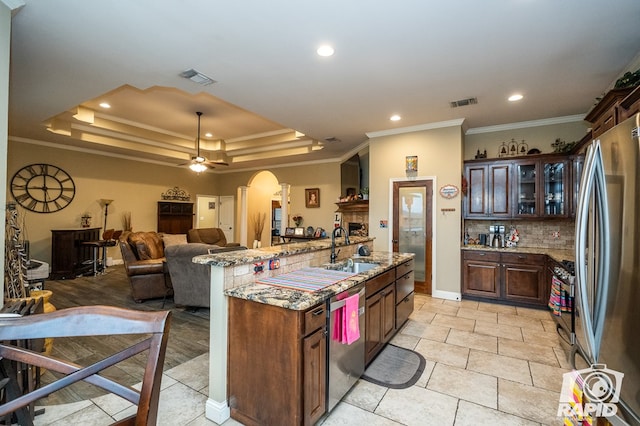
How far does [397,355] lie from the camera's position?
9.75 ft

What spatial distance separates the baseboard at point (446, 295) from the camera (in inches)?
190

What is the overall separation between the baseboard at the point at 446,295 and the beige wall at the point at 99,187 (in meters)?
7.45

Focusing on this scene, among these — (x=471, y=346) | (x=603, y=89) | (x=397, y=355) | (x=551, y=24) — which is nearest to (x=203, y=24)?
(x=551, y=24)

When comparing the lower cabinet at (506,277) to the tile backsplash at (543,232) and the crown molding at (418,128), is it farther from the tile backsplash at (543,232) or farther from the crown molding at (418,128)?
the crown molding at (418,128)

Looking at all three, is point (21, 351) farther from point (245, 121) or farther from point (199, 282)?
point (245, 121)

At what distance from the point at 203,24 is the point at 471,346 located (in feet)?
13.2

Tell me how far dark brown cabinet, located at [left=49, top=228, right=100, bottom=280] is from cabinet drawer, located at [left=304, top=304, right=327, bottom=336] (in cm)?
674

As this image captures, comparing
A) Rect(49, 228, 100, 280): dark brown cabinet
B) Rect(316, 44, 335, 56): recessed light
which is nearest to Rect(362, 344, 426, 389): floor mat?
Rect(316, 44, 335, 56): recessed light

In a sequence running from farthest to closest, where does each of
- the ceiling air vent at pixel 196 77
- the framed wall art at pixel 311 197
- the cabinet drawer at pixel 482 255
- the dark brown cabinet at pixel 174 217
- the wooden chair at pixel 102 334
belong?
the dark brown cabinet at pixel 174 217
the framed wall art at pixel 311 197
the cabinet drawer at pixel 482 255
the ceiling air vent at pixel 196 77
the wooden chair at pixel 102 334

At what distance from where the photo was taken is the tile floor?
2.05 metres

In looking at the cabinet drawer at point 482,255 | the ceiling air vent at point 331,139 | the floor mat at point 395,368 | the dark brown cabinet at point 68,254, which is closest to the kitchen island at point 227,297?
Result: the floor mat at point 395,368

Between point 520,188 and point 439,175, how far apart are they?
1.27m

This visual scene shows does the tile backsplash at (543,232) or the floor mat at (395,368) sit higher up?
the tile backsplash at (543,232)

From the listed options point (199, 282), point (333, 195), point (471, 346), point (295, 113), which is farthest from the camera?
point (333, 195)
